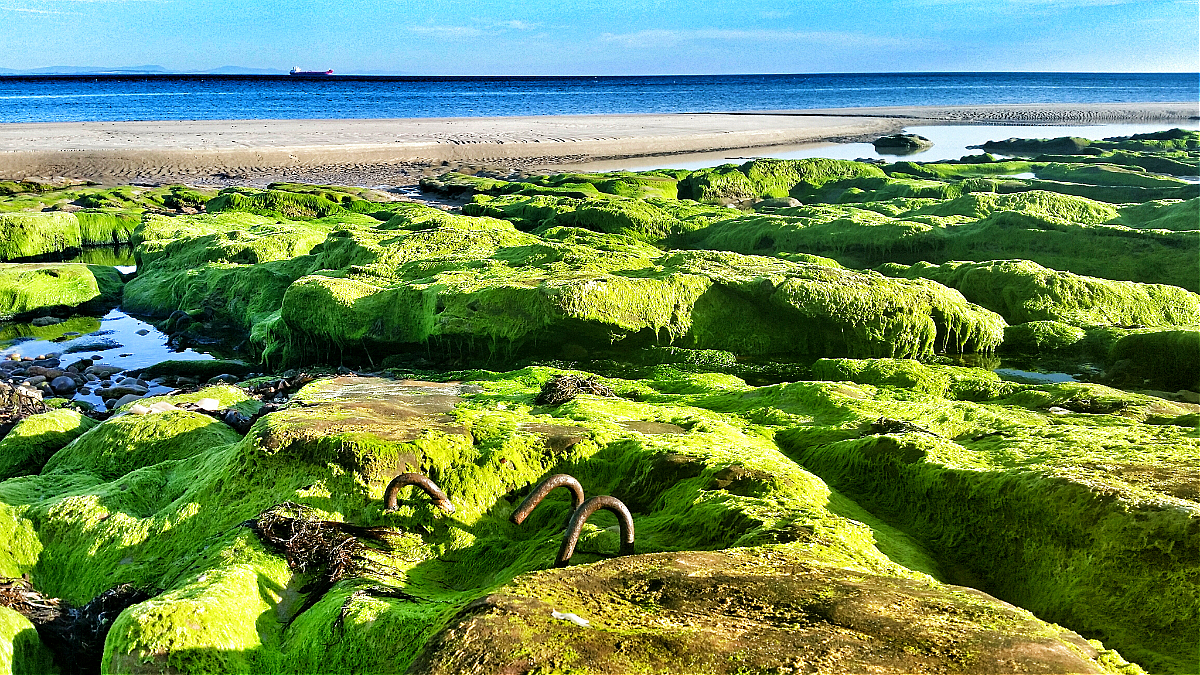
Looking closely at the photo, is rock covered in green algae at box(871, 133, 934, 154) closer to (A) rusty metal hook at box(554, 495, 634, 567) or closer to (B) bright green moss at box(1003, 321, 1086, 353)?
(B) bright green moss at box(1003, 321, 1086, 353)

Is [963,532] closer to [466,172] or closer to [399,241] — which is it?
[399,241]

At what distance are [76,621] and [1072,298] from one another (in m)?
9.98

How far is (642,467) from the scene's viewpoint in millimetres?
4750

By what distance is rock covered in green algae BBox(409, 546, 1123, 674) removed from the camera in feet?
8.02

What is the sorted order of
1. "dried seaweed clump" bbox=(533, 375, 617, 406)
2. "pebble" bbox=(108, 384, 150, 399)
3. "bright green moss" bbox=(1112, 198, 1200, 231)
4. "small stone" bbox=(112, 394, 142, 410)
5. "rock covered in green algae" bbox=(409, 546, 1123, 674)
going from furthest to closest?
"bright green moss" bbox=(1112, 198, 1200, 231) → "pebble" bbox=(108, 384, 150, 399) → "small stone" bbox=(112, 394, 142, 410) → "dried seaweed clump" bbox=(533, 375, 617, 406) → "rock covered in green algae" bbox=(409, 546, 1123, 674)

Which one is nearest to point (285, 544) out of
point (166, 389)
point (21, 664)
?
point (21, 664)

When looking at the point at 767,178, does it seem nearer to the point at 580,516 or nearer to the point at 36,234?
the point at 36,234

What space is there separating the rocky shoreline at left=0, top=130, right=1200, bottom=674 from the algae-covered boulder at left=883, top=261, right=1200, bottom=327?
0.04 metres

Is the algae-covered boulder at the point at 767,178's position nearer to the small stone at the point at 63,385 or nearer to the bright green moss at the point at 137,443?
the small stone at the point at 63,385

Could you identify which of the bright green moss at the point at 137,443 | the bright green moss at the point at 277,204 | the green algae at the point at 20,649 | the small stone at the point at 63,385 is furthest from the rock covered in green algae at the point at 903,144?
the green algae at the point at 20,649

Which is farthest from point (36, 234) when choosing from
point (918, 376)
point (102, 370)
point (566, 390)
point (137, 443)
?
point (918, 376)

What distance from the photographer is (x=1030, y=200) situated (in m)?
16.2

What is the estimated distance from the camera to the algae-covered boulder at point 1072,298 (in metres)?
9.43

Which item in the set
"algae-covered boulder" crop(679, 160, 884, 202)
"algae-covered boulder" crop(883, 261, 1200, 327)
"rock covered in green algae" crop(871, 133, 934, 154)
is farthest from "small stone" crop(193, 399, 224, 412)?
"rock covered in green algae" crop(871, 133, 934, 154)
